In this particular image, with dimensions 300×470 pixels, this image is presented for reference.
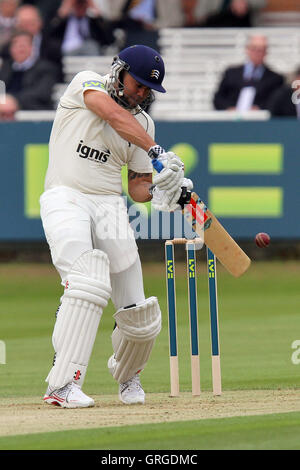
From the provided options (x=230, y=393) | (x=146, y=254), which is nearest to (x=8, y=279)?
(x=146, y=254)

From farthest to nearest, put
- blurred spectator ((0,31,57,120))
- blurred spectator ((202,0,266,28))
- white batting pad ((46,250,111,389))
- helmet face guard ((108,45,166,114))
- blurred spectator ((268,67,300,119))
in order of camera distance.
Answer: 1. blurred spectator ((202,0,266,28))
2. blurred spectator ((0,31,57,120))
3. blurred spectator ((268,67,300,119))
4. helmet face guard ((108,45,166,114))
5. white batting pad ((46,250,111,389))

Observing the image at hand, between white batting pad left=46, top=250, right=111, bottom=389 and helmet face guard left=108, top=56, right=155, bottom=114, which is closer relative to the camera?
white batting pad left=46, top=250, right=111, bottom=389

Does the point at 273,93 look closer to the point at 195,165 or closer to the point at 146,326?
the point at 195,165

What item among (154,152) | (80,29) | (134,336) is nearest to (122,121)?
(154,152)

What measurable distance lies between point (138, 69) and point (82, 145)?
534 millimetres

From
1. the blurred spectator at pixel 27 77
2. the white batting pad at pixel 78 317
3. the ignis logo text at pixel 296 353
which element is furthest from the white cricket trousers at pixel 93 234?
the blurred spectator at pixel 27 77

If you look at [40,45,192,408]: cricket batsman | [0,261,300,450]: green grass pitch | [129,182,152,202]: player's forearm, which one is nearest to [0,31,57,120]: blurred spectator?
[0,261,300,450]: green grass pitch

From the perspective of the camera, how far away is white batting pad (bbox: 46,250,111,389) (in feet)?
20.9

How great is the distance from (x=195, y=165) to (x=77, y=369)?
756cm

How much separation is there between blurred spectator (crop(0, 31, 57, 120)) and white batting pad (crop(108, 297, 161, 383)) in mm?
8190

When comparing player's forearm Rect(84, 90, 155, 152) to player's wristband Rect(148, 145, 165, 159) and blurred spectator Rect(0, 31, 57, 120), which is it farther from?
blurred spectator Rect(0, 31, 57, 120)

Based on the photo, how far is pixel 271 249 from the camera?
14.7 meters

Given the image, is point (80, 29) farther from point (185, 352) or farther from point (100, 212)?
point (100, 212)
